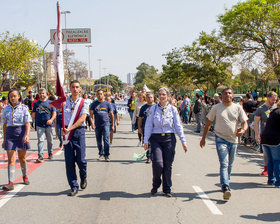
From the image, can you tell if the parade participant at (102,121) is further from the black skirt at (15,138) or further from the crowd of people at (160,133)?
the black skirt at (15,138)

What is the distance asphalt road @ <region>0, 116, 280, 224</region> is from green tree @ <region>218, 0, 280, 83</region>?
16.1 m

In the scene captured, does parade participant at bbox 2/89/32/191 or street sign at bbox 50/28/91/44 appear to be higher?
street sign at bbox 50/28/91/44

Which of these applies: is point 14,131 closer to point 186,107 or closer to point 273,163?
point 273,163

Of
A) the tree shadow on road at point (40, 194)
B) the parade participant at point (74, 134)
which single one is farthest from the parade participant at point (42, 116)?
the parade participant at point (74, 134)

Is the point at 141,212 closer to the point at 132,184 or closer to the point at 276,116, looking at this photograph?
the point at 132,184

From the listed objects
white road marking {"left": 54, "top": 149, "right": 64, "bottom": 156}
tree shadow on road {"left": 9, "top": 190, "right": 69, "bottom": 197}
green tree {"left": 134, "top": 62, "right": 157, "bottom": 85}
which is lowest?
tree shadow on road {"left": 9, "top": 190, "right": 69, "bottom": 197}

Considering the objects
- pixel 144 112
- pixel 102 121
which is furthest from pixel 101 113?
pixel 144 112

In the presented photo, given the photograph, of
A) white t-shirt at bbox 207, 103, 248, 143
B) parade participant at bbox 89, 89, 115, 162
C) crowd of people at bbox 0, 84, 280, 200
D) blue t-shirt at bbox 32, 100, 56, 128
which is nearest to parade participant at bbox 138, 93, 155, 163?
parade participant at bbox 89, 89, 115, 162

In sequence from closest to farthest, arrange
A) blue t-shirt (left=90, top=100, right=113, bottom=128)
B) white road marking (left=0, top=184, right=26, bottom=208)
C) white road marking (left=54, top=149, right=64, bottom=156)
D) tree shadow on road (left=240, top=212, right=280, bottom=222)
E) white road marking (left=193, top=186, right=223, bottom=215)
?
tree shadow on road (left=240, top=212, right=280, bottom=222), white road marking (left=193, top=186, right=223, bottom=215), white road marking (left=0, top=184, right=26, bottom=208), blue t-shirt (left=90, top=100, right=113, bottom=128), white road marking (left=54, top=149, right=64, bottom=156)

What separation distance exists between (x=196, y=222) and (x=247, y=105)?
8396mm

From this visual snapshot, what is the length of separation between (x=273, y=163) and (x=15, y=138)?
16.1ft

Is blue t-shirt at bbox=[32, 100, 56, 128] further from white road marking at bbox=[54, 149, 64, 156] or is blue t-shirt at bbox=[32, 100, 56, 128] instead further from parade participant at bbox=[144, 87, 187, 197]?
parade participant at bbox=[144, 87, 187, 197]

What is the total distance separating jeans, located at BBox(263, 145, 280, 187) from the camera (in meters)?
6.75

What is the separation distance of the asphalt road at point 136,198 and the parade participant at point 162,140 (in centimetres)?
31
